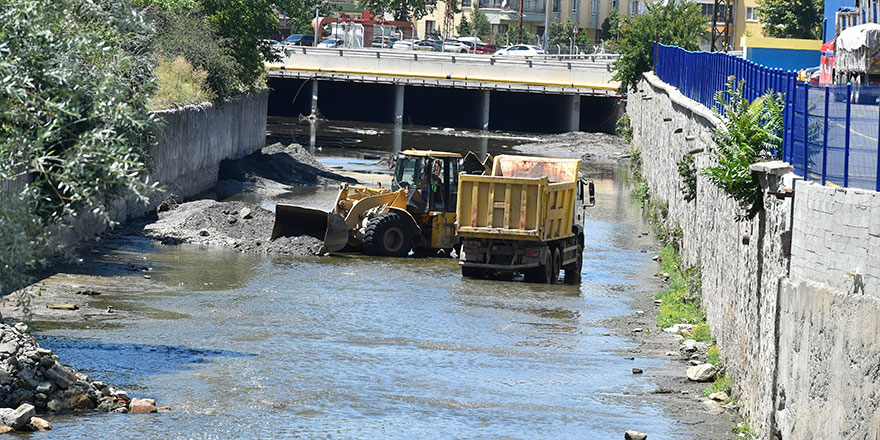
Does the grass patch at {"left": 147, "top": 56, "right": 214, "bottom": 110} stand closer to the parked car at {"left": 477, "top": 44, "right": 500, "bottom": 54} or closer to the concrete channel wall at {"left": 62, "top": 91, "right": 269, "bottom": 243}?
the concrete channel wall at {"left": 62, "top": 91, "right": 269, "bottom": 243}

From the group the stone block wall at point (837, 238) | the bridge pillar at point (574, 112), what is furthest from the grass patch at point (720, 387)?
the bridge pillar at point (574, 112)

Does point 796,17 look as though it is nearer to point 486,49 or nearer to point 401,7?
point 486,49

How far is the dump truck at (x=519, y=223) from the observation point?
23.7 m

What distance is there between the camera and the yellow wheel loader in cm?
2691

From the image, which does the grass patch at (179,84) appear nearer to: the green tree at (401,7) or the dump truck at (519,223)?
the dump truck at (519,223)

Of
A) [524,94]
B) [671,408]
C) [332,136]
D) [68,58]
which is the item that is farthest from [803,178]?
[524,94]

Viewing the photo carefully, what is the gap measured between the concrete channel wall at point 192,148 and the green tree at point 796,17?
141ft

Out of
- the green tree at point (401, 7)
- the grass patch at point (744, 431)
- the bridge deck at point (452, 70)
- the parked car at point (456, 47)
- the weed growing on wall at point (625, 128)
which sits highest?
the green tree at point (401, 7)

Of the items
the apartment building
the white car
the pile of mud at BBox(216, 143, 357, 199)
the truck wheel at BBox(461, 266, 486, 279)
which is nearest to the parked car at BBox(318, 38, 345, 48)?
the white car

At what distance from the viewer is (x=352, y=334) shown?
18906mm

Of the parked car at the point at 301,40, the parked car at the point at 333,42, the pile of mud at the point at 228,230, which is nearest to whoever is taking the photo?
the pile of mud at the point at 228,230

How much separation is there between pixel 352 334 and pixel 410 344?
1.01m

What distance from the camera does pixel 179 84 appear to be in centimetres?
3738

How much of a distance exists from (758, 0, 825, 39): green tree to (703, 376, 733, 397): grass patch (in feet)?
218
